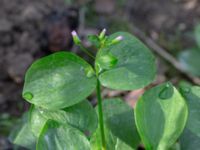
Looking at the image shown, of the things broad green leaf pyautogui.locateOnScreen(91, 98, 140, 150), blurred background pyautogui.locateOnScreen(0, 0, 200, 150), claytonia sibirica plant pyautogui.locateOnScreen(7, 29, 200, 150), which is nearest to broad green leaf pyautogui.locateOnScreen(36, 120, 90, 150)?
claytonia sibirica plant pyautogui.locateOnScreen(7, 29, 200, 150)

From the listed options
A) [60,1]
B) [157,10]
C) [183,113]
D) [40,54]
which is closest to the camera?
[183,113]

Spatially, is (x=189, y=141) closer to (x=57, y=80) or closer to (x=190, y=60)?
(x=57, y=80)

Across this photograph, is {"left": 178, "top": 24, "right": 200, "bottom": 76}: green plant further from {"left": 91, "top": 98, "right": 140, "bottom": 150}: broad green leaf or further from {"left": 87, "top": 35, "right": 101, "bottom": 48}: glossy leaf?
{"left": 87, "top": 35, "right": 101, "bottom": 48}: glossy leaf

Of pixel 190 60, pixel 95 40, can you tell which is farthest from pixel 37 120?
pixel 190 60

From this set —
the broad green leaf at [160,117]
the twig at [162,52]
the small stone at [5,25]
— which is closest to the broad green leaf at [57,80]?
the broad green leaf at [160,117]

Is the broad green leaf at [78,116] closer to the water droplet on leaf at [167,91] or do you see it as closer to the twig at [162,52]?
the water droplet on leaf at [167,91]

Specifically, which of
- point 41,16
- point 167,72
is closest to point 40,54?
point 41,16

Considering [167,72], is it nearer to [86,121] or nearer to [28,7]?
[28,7]
